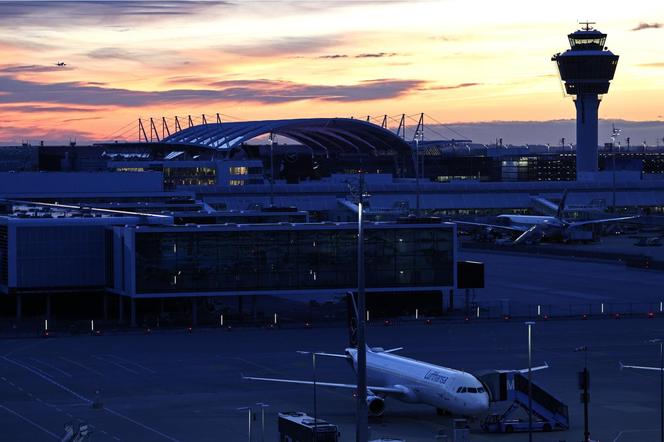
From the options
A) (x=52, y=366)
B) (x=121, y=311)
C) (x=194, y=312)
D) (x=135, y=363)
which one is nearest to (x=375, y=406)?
(x=135, y=363)

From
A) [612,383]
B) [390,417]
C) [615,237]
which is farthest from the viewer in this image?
[615,237]

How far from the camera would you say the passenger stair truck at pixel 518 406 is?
2231 inches

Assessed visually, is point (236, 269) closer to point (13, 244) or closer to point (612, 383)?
point (13, 244)

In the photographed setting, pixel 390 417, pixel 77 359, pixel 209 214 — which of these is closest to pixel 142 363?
pixel 77 359

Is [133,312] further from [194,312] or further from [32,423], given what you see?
[32,423]

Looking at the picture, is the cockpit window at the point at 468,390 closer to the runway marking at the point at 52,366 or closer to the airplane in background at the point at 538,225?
the runway marking at the point at 52,366

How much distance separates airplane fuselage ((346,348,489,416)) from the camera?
185 feet

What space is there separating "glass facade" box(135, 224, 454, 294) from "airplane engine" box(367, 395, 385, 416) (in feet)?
120

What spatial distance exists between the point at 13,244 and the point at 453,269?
98.7 feet

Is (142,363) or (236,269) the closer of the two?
(142,363)

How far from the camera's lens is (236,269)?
308ft

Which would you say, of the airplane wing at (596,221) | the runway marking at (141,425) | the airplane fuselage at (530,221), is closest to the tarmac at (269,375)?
the runway marking at (141,425)

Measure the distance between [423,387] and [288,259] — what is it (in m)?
37.6

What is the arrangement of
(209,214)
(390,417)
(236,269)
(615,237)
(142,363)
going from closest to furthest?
(390,417)
(142,363)
(236,269)
(209,214)
(615,237)
